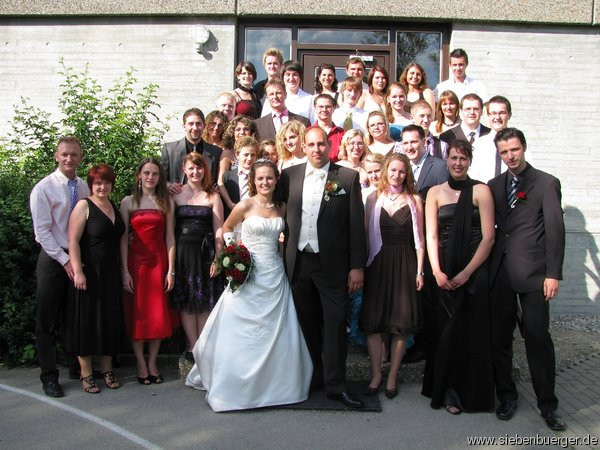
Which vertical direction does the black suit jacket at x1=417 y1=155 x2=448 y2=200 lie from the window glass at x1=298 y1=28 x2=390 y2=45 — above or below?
below

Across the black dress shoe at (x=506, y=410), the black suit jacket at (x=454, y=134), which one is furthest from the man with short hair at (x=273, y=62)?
the black dress shoe at (x=506, y=410)

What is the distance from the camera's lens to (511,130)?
5172mm

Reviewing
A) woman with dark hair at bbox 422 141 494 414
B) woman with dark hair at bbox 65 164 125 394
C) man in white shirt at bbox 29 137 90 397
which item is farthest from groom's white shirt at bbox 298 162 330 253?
man in white shirt at bbox 29 137 90 397

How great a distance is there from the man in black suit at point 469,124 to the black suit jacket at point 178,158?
8.99ft

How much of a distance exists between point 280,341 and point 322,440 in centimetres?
105

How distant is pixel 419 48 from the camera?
10188 millimetres

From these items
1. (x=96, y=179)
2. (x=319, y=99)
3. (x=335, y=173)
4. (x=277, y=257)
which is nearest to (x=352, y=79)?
(x=319, y=99)

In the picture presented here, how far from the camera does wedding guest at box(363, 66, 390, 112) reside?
782 cm

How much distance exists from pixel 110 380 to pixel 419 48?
749 cm

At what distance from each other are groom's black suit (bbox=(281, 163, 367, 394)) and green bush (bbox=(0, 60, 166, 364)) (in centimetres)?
290

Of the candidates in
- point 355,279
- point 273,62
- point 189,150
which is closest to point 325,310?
point 355,279

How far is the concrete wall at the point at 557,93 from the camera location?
31.3ft

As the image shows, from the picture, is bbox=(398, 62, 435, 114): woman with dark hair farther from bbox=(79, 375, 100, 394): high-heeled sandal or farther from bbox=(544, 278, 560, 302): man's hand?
bbox=(79, 375, 100, 394): high-heeled sandal

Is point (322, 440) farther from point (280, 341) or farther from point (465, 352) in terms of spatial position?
point (465, 352)
